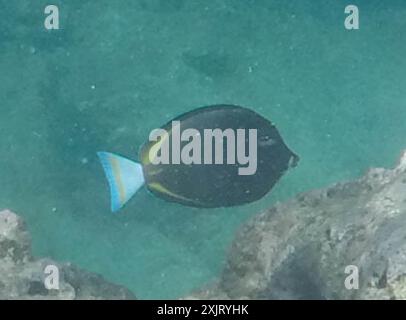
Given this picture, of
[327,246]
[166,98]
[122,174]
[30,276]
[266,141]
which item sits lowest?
[30,276]

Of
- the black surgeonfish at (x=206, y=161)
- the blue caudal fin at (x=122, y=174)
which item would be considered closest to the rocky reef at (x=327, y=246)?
the black surgeonfish at (x=206, y=161)

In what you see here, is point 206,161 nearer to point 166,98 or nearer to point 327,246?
point 327,246

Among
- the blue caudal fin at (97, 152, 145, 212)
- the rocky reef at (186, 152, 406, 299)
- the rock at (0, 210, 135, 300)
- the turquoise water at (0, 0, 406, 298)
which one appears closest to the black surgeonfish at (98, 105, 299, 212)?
the blue caudal fin at (97, 152, 145, 212)

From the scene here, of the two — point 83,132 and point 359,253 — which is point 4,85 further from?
point 359,253

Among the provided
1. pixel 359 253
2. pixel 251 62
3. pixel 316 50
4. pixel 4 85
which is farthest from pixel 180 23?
pixel 359 253

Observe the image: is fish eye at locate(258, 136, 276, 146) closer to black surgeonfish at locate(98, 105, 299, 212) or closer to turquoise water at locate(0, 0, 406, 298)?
black surgeonfish at locate(98, 105, 299, 212)

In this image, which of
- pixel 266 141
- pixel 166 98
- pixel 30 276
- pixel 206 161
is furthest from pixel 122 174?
pixel 166 98
